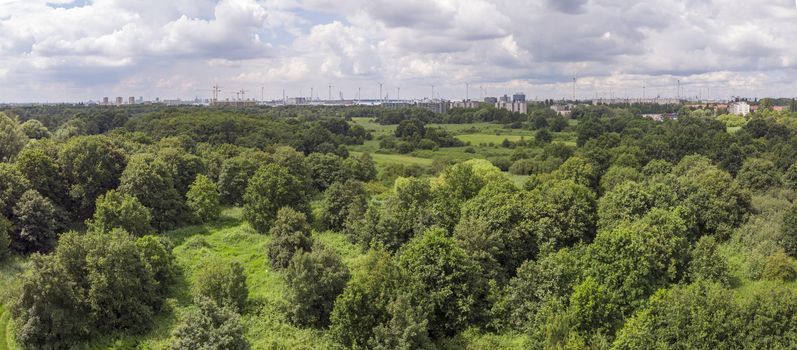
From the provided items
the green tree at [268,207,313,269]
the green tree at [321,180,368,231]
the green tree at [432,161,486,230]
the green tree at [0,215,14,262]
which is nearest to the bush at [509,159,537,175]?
the green tree at [432,161,486,230]

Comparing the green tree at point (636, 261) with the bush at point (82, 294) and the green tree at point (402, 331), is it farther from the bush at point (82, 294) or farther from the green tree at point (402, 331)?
the bush at point (82, 294)

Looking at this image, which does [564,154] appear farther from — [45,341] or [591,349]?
[45,341]

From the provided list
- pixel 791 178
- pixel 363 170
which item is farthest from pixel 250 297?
pixel 791 178

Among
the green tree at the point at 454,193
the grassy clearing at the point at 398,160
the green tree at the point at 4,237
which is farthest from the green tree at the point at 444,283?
the grassy clearing at the point at 398,160

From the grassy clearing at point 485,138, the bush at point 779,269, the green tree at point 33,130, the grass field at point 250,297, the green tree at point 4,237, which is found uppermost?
the green tree at point 33,130

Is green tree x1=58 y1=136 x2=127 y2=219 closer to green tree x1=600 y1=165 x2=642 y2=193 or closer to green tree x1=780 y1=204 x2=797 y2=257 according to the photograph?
green tree x1=600 y1=165 x2=642 y2=193
